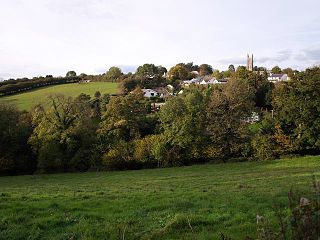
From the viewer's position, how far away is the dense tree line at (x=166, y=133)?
45844mm

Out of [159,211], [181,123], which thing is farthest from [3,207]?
[181,123]

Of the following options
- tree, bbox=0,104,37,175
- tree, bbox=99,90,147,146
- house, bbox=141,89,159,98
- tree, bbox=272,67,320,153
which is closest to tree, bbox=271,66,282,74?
house, bbox=141,89,159,98

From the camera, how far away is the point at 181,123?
161ft

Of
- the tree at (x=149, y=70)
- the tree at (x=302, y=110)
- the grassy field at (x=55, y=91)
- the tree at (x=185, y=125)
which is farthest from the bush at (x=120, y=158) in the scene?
the tree at (x=149, y=70)

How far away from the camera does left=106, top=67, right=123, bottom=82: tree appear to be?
123 m

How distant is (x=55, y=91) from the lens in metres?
97.8

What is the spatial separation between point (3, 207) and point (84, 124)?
124ft

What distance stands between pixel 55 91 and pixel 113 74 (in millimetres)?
30709

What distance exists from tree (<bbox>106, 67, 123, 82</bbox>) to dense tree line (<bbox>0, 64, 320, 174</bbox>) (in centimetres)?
6921

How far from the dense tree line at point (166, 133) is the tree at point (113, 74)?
227 feet

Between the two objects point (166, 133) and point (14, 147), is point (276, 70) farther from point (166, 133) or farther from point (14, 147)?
point (14, 147)

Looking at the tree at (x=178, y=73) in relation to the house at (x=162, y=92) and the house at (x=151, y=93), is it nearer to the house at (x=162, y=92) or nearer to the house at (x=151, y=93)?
the house at (x=162, y=92)

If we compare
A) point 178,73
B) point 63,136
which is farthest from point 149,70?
point 63,136

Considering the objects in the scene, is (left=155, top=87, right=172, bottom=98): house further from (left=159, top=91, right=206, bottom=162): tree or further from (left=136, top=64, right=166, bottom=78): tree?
(left=159, top=91, right=206, bottom=162): tree
